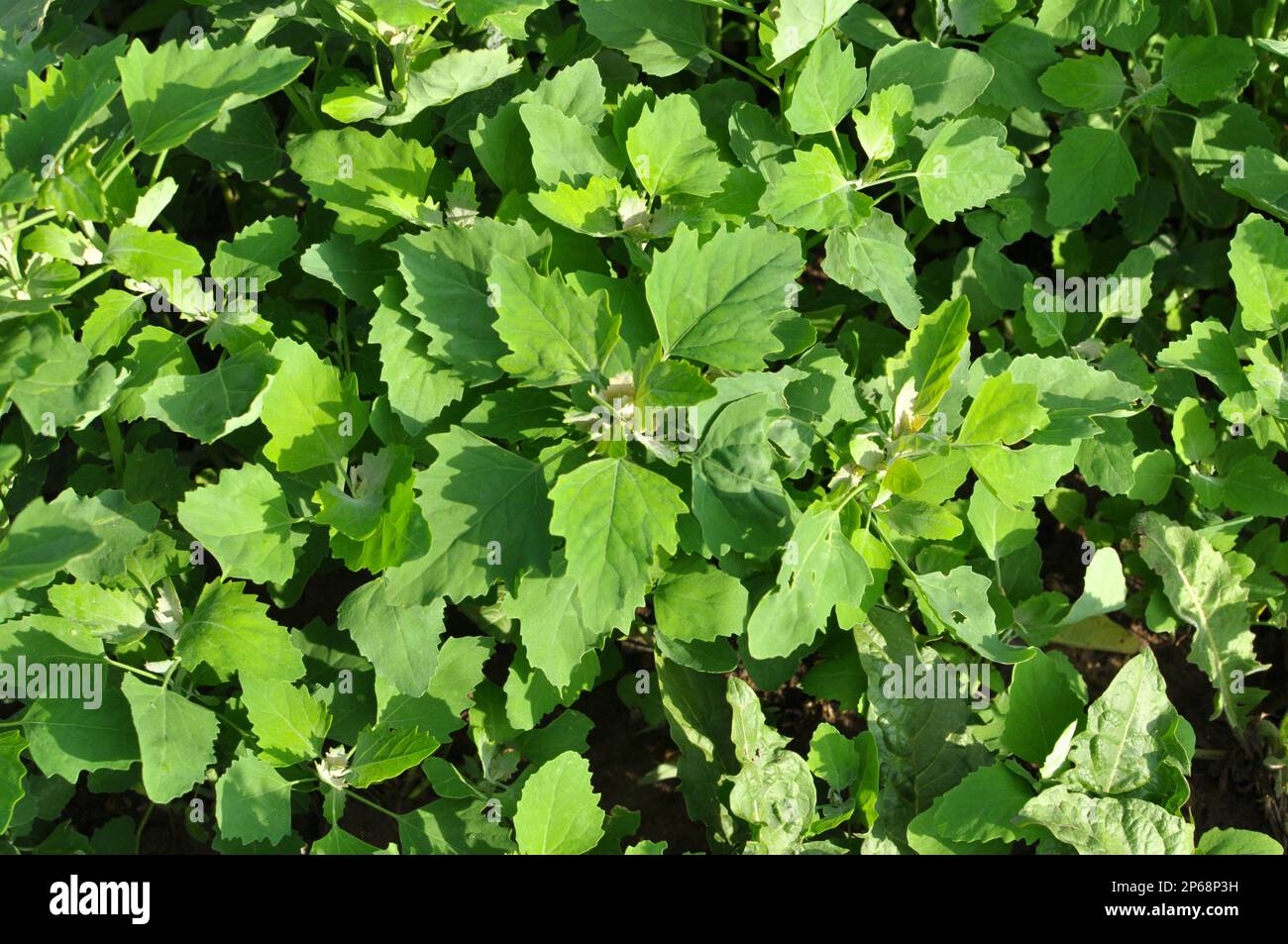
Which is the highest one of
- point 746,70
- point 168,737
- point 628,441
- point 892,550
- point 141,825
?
point 746,70

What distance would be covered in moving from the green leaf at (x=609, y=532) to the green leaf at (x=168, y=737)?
94cm

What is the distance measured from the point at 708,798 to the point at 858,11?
2058 millimetres

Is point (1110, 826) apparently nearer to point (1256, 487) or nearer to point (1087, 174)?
point (1256, 487)

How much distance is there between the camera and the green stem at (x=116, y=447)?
105 inches

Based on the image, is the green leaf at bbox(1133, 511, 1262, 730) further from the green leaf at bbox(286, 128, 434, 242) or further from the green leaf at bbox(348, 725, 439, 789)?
the green leaf at bbox(286, 128, 434, 242)

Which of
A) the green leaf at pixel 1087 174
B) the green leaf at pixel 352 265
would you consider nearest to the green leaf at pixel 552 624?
the green leaf at pixel 352 265

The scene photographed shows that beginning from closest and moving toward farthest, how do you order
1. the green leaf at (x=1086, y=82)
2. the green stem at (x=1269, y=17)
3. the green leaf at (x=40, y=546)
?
1. the green leaf at (x=40, y=546)
2. the green leaf at (x=1086, y=82)
3. the green stem at (x=1269, y=17)

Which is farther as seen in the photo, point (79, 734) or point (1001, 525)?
point (1001, 525)

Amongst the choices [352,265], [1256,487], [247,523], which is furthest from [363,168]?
[1256,487]

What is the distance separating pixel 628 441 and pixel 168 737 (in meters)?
1.17

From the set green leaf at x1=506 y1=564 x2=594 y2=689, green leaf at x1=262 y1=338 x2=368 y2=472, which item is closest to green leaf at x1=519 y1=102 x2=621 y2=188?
green leaf at x1=262 y1=338 x2=368 y2=472

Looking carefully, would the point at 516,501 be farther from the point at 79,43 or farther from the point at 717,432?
the point at 79,43

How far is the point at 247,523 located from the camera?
2.41 m

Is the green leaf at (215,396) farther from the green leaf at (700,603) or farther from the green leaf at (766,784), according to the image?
the green leaf at (766,784)
